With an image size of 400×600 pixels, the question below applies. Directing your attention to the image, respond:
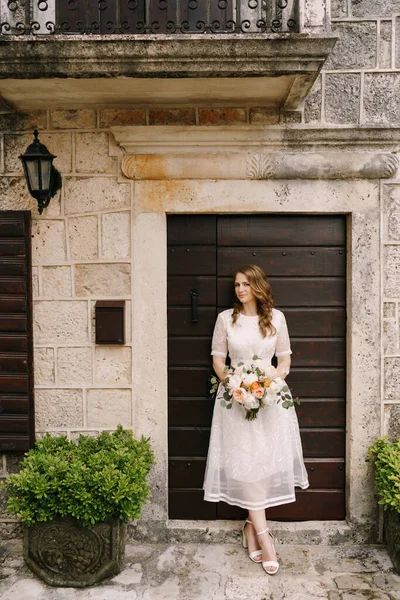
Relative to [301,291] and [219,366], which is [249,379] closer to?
[219,366]

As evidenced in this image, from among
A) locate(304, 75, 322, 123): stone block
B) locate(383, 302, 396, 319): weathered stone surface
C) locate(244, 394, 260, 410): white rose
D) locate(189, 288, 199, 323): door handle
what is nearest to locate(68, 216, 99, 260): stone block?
locate(189, 288, 199, 323): door handle

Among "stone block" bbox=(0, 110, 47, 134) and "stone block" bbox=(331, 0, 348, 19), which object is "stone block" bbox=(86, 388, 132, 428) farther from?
"stone block" bbox=(331, 0, 348, 19)

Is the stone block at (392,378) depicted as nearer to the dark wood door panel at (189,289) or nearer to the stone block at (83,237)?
the dark wood door panel at (189,289)

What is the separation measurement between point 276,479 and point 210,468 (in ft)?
1.59

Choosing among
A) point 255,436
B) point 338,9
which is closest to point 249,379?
point 255,436

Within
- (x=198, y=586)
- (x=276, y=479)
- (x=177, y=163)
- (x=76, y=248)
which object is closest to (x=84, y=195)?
(x=76, y=248)

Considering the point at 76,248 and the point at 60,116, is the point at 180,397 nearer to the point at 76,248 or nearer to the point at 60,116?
the point at 76,248

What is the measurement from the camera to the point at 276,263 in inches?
174

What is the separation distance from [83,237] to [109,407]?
1346 millimetres

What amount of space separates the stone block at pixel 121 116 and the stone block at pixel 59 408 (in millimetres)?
2107

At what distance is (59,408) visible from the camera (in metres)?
4.43

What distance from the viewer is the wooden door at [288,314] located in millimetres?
4422

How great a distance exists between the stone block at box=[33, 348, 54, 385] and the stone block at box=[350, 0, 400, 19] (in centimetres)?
347

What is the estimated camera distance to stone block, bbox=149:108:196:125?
4.29 metres
